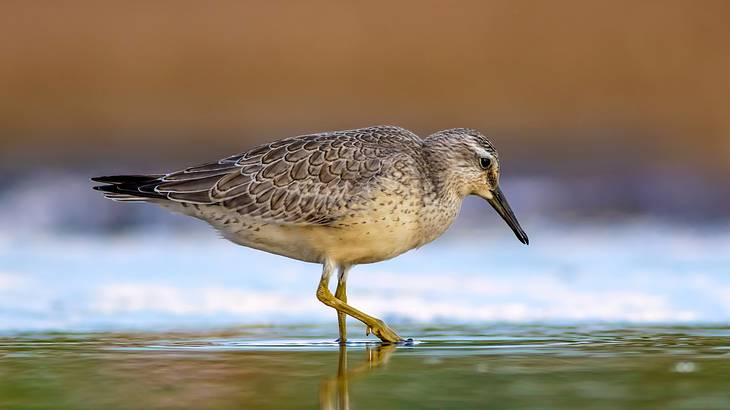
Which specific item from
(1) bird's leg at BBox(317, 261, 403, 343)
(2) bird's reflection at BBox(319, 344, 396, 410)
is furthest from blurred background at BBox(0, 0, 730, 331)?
(2) bird's reflection at BBox(319, 344, 396, 410)

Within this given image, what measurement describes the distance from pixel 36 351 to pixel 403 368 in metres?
2.23

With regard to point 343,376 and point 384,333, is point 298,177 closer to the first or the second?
point 384,333

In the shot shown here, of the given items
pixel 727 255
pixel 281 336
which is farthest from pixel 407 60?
pixel 281 336

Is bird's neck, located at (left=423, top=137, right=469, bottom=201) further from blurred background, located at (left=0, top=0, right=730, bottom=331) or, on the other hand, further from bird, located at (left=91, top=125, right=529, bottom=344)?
blurred background, located at (left=0, top=0, right=730, bottom=331)

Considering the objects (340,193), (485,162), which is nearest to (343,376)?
(340,193)

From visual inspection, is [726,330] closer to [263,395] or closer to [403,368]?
[403,368]

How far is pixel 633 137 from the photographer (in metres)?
19.5

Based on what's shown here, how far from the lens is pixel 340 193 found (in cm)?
926

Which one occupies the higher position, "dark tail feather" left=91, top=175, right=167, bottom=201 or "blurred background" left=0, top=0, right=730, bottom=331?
"blurred background" left=0, top=0, right=730, bottom=331

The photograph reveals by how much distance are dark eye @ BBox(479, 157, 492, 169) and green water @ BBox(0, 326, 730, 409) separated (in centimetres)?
105

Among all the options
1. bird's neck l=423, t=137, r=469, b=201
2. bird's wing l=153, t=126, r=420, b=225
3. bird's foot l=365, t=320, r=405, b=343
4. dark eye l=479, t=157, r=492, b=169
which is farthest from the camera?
dark eye l=479, t=157, r=492, b=169

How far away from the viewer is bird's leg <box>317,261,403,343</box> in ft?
30.0

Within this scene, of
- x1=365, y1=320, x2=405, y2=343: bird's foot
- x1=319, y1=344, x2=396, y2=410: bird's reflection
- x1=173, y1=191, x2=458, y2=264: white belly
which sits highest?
x1=173, y1=191, x2=458, y2=264: white belly

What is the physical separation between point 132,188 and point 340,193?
1.45 m
